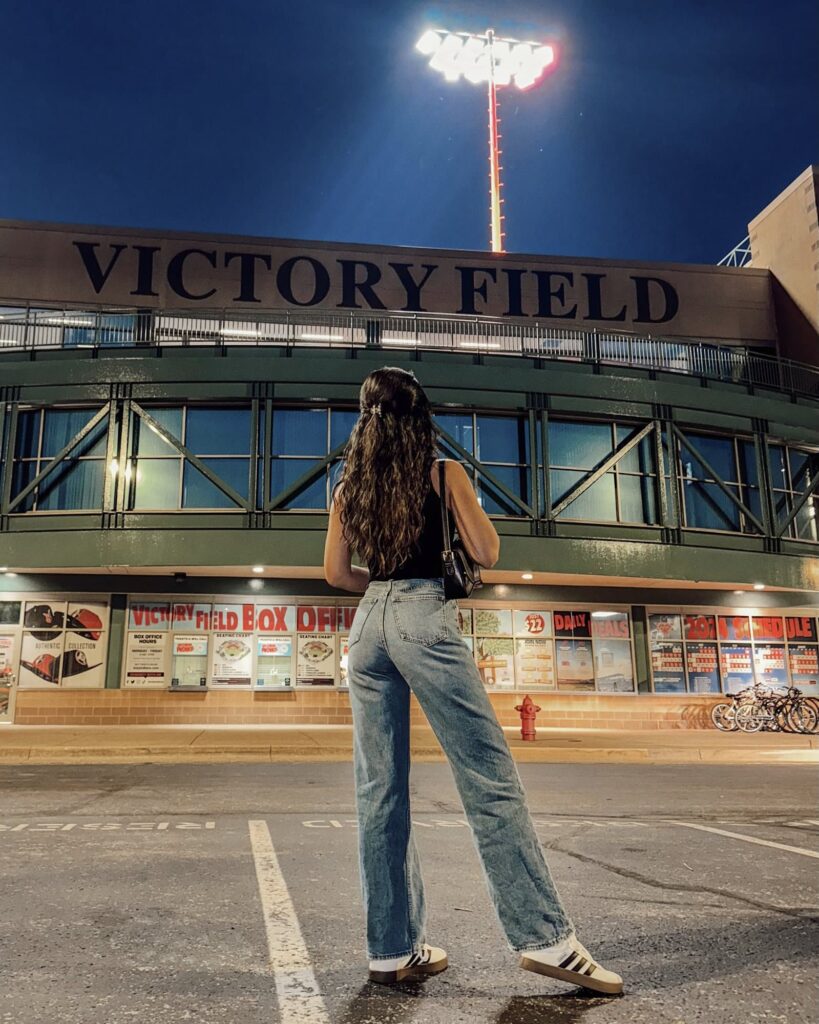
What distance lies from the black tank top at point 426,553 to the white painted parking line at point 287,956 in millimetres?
1330

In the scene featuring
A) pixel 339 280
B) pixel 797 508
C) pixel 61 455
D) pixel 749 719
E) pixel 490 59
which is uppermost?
pixel 490 59

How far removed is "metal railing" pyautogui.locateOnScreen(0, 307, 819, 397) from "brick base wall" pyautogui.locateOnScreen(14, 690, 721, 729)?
821 cm

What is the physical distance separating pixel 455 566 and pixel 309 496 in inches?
684

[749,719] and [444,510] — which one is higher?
[444,510]

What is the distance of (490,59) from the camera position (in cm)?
3816

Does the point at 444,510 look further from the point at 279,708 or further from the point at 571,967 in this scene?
the point at 279,708

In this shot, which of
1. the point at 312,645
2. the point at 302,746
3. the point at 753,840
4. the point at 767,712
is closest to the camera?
the point at 753,840

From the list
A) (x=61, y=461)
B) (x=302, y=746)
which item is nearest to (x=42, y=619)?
(x=61, y=461)

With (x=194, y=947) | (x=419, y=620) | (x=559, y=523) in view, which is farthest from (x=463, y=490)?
(x=559, y=523)

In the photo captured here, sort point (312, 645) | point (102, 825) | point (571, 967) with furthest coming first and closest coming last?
point (312, 645) → point (102, 825) → point (571, 967)

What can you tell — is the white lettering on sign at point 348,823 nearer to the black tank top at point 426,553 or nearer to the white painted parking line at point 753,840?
the white painted parking line at point 753,840

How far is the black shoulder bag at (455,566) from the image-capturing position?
2.94 meters

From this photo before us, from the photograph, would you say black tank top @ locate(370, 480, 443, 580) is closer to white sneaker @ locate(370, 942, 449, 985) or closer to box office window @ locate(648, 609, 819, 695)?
white sneaker @ locate(370, 942, 449, 985)

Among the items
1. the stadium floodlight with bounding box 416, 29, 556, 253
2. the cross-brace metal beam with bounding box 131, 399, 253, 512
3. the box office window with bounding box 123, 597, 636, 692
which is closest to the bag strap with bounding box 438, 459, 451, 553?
the cross-brace metal beam with bounding box 131, 399, 253, 512
